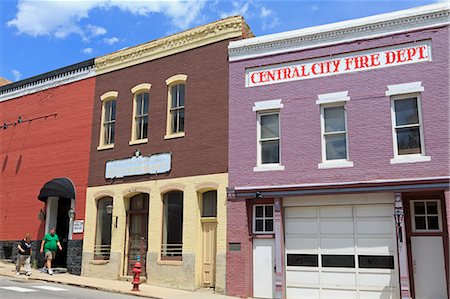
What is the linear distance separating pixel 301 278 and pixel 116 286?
575cm

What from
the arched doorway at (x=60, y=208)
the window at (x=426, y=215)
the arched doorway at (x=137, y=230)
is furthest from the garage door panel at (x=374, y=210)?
the arched doorway at (x=60, y=208)

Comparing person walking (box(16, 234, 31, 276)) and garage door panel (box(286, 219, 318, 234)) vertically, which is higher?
garage door panel (box(286, 219, 318, 234))

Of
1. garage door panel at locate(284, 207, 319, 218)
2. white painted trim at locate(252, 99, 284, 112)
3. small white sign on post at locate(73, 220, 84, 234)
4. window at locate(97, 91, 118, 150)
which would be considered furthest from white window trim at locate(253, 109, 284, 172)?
small white sign on post at locate(73, 220, 84, 234)

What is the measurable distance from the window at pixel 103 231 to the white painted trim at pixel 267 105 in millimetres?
6802

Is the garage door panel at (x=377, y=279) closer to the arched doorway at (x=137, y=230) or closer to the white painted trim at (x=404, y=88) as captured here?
the white painted trim at (x=404, y=88)

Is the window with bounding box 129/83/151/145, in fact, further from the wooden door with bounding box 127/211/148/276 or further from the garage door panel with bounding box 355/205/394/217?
the garage door panel with bounding box 355/205/394/217

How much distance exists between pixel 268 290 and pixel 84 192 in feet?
27.6

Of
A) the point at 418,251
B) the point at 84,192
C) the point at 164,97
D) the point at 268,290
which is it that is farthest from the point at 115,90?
the point at 418,251

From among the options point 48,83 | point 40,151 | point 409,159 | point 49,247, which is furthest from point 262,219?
point 48,83

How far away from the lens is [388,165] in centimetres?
1309

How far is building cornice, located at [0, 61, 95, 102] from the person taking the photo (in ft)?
65.8

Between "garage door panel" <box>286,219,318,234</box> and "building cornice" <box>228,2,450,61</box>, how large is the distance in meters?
5.21

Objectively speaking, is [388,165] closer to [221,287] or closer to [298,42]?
[298,42]

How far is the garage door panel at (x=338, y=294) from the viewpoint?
13180mm
